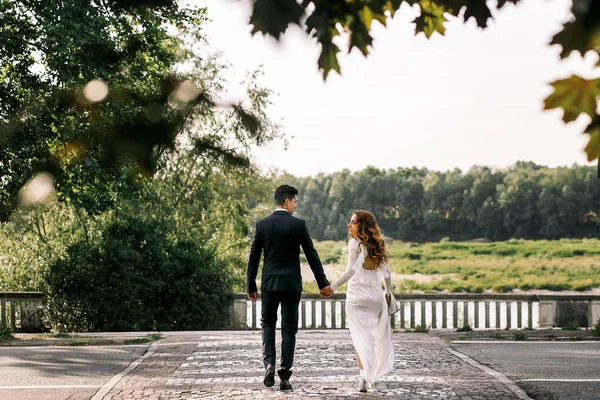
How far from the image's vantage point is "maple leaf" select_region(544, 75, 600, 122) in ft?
6.55

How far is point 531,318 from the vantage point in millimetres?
19031

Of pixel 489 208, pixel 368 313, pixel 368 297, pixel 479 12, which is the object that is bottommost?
pixel 368 313

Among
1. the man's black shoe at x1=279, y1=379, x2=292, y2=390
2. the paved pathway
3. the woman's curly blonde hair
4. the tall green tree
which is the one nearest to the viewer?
the tall green tree

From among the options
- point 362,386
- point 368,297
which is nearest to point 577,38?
point 362,386

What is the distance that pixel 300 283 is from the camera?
7832 millimetres

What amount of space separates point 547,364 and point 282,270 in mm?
3745

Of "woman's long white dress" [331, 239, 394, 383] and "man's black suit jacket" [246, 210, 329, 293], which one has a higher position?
"man's black suit jacket" [246, 210, 329, 293]

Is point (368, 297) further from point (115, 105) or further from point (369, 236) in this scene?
point (115, 105)

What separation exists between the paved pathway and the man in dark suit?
379mm

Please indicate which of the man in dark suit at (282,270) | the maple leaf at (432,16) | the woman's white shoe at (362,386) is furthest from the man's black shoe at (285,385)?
the maple leaf at (432,16)

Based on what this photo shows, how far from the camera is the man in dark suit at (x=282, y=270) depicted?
7.82 meters

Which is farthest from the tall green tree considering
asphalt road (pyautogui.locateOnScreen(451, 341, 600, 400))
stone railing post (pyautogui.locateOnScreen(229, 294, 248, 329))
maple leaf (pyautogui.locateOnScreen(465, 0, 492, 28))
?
stone railing post (pyautogui.locateOnScreen(229, 294, 248, 329))

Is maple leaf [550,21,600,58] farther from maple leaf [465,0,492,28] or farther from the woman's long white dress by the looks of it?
the woman's long white dress

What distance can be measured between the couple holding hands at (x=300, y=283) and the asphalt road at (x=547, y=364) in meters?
1.42
